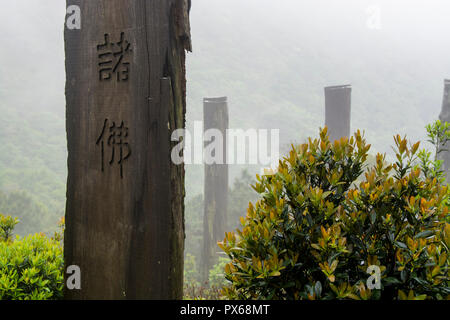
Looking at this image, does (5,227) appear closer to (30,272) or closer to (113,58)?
(30,272)

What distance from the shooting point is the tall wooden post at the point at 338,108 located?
18.4ft

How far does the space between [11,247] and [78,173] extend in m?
0.76

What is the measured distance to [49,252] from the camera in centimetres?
233

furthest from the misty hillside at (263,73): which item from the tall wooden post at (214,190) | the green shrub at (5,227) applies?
the green shrub at (5,227)

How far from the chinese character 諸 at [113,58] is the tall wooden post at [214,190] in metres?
3.86

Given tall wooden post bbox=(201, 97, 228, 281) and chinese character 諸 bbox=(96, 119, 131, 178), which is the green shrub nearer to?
chinese character 諸 bbox=(96, 119, 131, 178)

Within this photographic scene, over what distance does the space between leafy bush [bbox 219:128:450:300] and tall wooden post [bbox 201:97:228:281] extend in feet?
13.8

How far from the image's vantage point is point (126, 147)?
1.88 meters

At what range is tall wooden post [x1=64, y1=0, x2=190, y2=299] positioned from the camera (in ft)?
5.92

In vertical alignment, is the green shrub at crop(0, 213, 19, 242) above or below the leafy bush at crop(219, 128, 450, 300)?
below

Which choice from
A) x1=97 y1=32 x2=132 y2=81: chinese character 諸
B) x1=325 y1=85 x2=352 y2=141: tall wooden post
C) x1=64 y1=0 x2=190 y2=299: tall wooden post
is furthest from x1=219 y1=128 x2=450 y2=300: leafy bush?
x1=325 y1=85 x2=352 y2=141: tall wooden post
